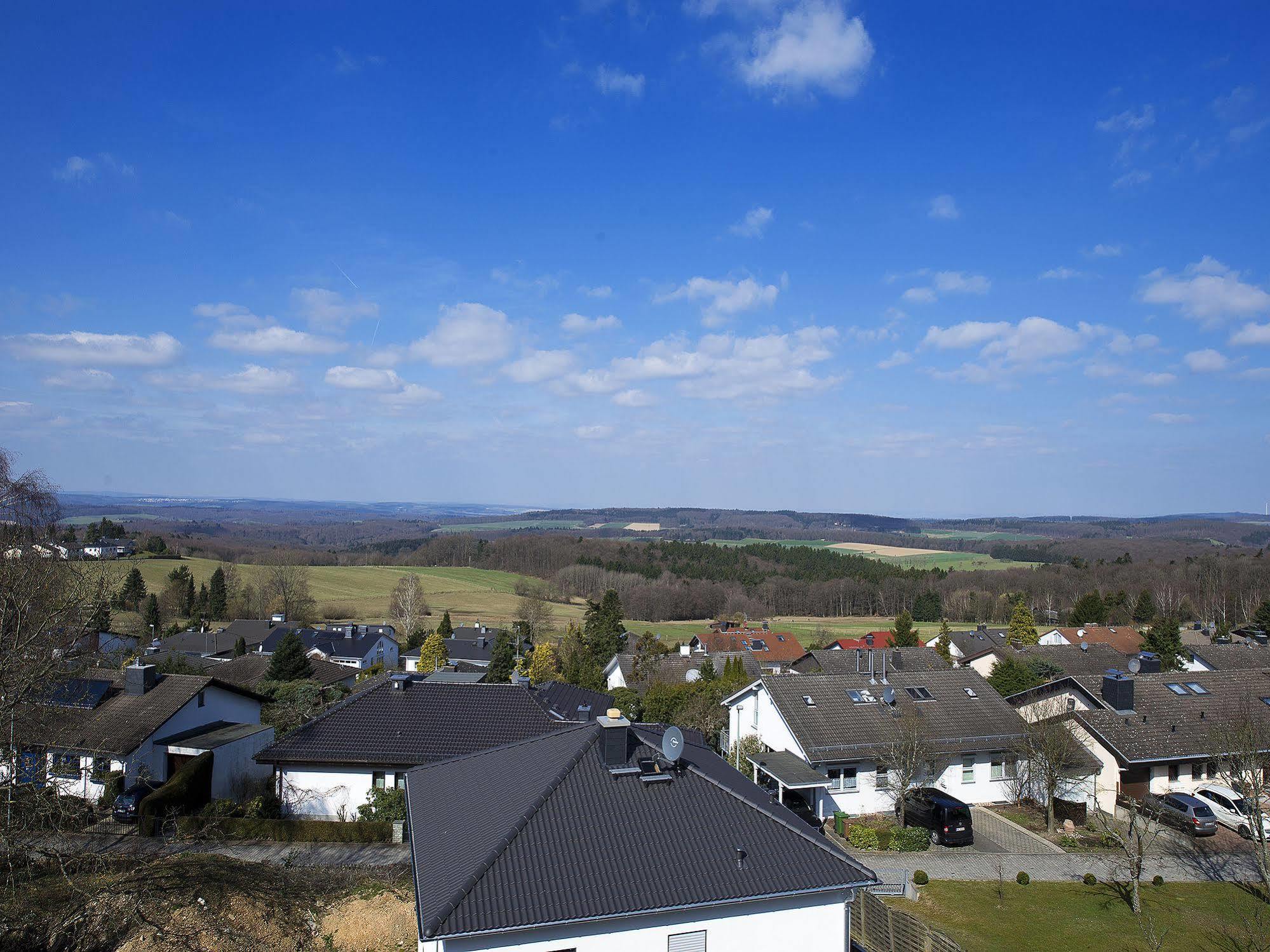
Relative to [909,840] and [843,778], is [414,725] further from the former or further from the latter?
[909,840]

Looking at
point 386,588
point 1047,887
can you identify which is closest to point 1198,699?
point 1047,887

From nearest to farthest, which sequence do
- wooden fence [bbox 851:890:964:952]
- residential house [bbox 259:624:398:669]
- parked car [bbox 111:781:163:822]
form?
wooden fence [bbox 851:890:964:952]
parked car [bbox 111:781:163:822]
residential house [bbox 259:624:398:669]

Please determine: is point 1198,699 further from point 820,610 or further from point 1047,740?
point 820,610

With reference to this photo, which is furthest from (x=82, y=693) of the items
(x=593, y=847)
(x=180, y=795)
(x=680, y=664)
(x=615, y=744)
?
(x=680, y=664)

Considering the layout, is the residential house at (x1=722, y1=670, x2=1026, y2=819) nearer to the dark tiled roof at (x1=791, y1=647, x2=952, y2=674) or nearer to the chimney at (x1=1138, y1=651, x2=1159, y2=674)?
the chimney at (x1=1138, y1=651, x2=1159, y2=674)

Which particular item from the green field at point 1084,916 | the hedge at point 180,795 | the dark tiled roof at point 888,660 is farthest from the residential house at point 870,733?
the hedge at point 180,795

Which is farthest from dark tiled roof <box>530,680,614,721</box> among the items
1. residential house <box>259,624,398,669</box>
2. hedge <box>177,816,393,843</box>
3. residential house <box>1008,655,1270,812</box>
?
residential house <box>259,624,398,669</box>
